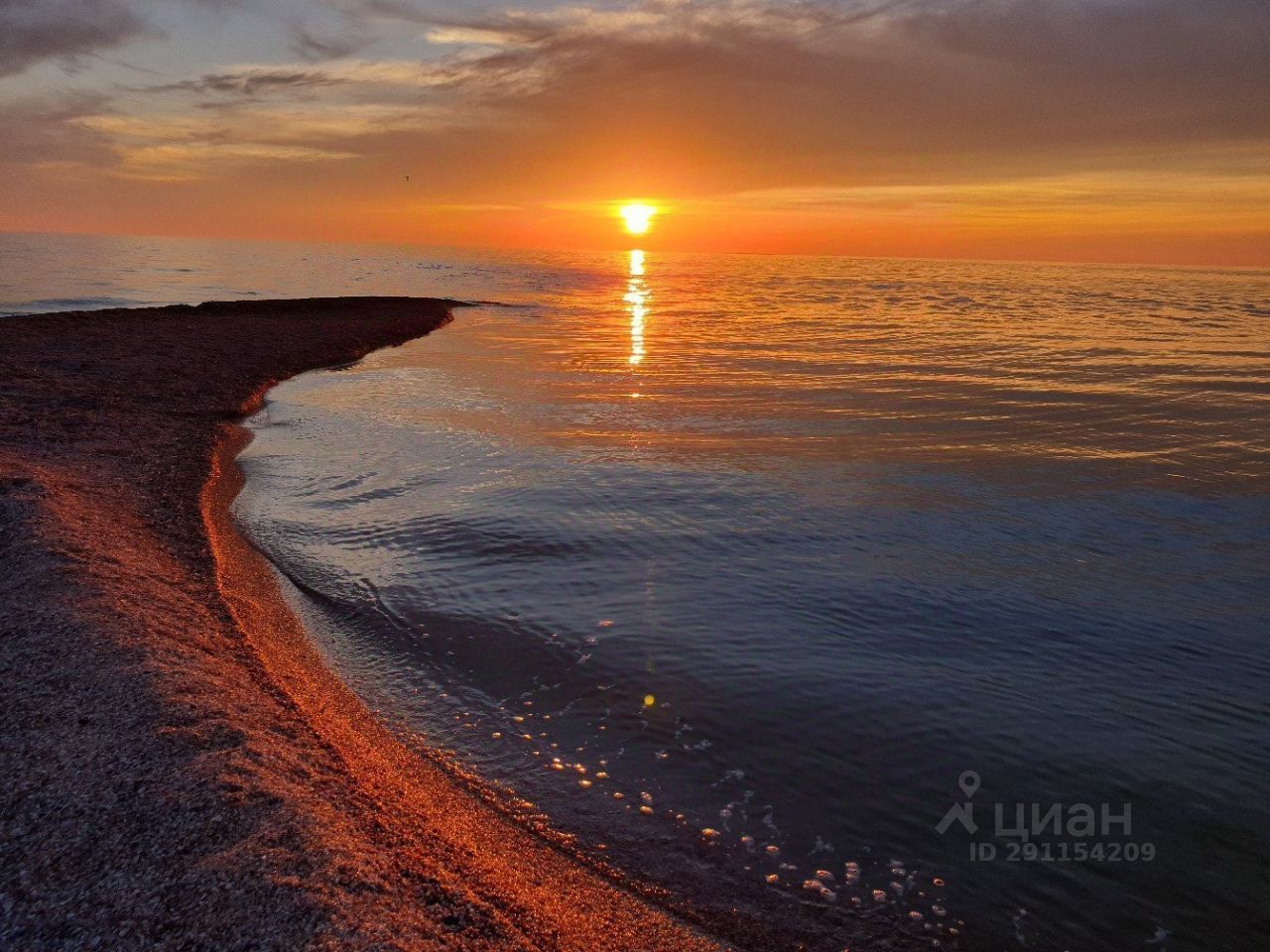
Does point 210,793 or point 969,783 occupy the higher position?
point 210,793

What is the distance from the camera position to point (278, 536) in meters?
11.1

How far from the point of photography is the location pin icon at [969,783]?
613cm

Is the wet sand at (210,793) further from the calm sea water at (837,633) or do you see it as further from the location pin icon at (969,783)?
the location pin icon at (969,783)

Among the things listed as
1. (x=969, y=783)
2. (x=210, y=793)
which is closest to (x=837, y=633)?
(x=969, y=783)

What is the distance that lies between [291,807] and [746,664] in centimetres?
452

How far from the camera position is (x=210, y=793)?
4.61 metres

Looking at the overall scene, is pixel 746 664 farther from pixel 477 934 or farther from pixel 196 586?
pixel 196 586

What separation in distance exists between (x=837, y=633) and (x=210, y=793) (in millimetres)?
6113

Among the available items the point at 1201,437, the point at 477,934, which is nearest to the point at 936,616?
the point at 477,934

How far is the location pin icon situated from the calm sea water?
29 mm

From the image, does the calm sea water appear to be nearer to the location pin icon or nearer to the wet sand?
the location pin icon

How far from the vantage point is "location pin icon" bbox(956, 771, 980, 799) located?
613 centimetres

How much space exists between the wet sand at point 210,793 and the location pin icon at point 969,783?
267 centimetres

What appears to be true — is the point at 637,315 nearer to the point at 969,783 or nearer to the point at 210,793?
the point at 969,783
